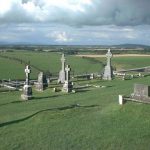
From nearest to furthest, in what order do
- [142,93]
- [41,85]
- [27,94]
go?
[142,93] → [27,94] → [41,85]

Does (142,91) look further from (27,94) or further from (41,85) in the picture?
(41,85)

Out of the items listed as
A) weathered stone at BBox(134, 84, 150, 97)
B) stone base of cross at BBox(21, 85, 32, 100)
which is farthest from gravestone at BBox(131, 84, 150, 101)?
stone base of cross at BBox(21, 85, 32, 100)

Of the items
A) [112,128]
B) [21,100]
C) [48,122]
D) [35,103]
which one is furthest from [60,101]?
[112,128]

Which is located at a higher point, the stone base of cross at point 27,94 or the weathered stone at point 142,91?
the weathered stone at point 142,91

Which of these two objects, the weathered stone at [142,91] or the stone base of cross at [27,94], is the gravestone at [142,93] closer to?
the weathered stone at [142,91]

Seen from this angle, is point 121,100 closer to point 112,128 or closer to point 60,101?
point 112,128

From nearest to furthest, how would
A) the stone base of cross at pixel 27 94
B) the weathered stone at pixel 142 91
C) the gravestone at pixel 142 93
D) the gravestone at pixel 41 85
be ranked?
the gravestone at pixel 142 93 → the weathered stone at pixel 142 91 → the stone base of cross at pixel 27 94 → the gravestone at pixel 41 85

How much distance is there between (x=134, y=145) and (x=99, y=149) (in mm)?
1470

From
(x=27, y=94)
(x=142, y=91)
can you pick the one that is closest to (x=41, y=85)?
(x=27, y=94)

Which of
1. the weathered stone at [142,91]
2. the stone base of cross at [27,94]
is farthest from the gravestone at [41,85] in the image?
the weathered stone at [142,91]

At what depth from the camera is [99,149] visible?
53.3ft

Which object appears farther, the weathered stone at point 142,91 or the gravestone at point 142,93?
the weathered stone at point 142,91

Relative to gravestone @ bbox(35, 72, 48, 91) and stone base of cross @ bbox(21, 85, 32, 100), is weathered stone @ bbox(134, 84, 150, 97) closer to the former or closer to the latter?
stone base of cross @ bbox(21, 85, 32, 100)

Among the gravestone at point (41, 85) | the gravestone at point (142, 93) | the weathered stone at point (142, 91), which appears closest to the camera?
the gravestone at point (142, 93)
